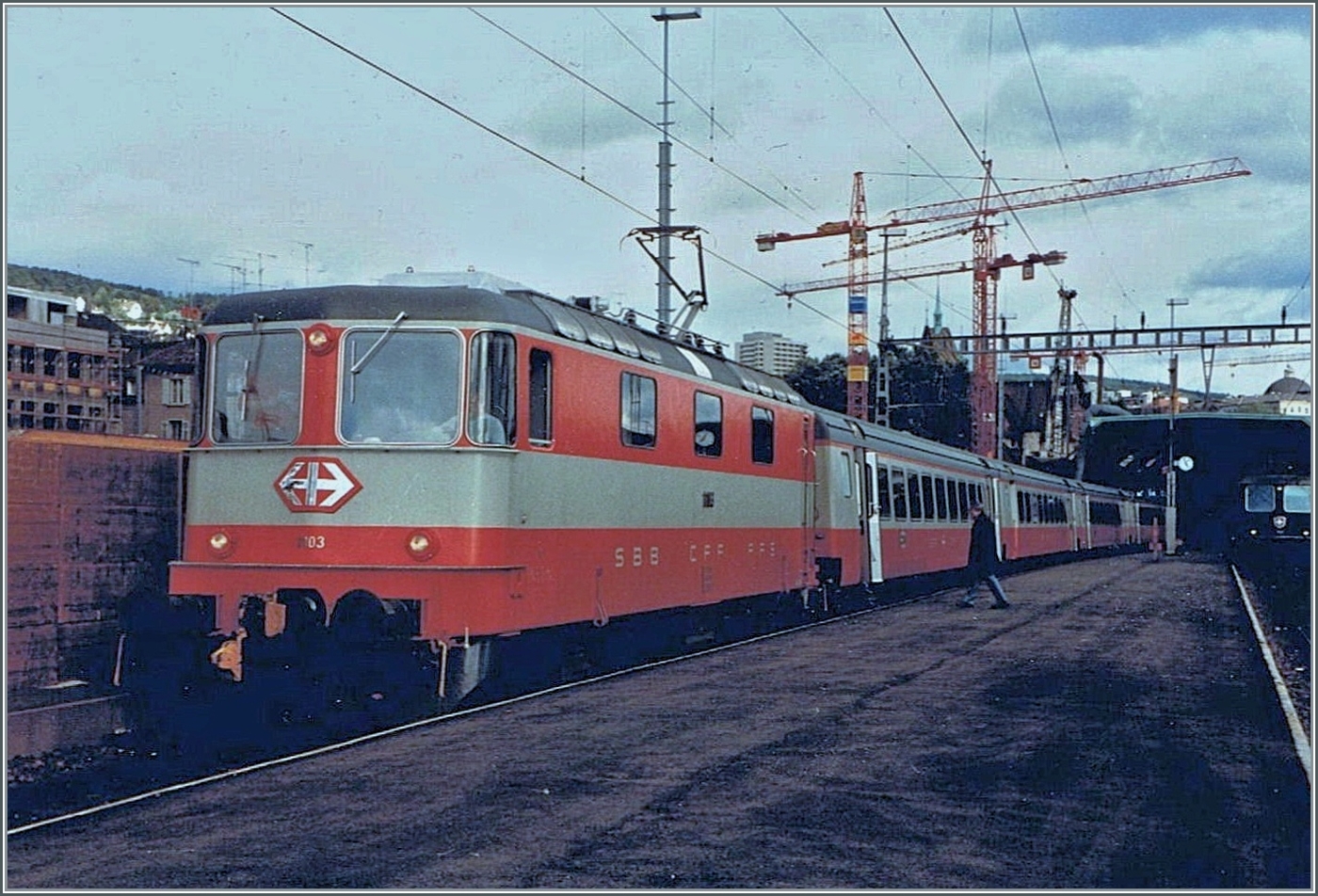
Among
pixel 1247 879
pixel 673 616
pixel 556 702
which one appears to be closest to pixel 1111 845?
pixel 1247 879

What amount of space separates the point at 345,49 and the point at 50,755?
6.55 m

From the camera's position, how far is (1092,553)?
186ft

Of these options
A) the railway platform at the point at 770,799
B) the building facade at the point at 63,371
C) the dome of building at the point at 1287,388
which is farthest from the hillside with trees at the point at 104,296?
the dome of building at the point at 1287,388

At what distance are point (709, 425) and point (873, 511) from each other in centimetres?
808

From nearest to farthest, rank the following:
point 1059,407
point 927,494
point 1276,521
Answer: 1. point 927,494
2. point 1276,521
3. point 1059,407

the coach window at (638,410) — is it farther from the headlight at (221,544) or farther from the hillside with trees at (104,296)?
the hillside with trees at (104,296)

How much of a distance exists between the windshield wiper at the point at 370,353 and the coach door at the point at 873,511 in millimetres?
12598

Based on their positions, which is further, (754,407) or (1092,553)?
(1092,553)

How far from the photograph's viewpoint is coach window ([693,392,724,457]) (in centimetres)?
1490

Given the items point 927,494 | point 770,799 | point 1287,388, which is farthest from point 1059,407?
point 770,799

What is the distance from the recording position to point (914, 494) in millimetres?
25844

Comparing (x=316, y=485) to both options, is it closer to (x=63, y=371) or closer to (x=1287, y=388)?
(x=63, y=371)

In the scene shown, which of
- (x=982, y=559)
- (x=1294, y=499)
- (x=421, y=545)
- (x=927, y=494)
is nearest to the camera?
(x=421, y=545)

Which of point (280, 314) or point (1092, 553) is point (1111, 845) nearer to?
point (280, 314)
